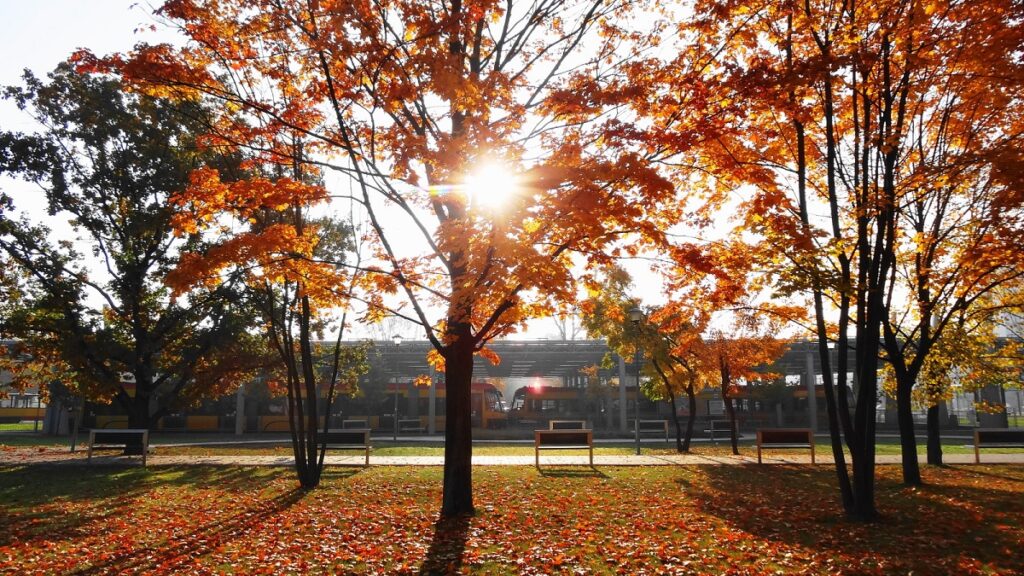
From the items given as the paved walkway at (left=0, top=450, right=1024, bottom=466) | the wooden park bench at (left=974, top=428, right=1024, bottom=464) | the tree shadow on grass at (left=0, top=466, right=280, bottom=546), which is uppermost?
the wooden park bench at (left=974, top=428, right=1024, bottom=464)

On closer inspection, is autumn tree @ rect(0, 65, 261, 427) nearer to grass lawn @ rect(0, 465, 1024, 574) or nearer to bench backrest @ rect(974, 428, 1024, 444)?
grass lawn @ rect(0, 465, 1024, 574)

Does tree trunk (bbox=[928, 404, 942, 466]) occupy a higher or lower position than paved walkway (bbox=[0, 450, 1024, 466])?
higher

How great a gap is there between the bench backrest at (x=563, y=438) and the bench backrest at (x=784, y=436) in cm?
415

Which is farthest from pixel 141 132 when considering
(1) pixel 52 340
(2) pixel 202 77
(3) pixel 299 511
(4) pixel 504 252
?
(4) pixel 504 252

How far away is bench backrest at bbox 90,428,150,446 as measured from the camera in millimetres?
15062

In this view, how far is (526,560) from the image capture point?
594cm

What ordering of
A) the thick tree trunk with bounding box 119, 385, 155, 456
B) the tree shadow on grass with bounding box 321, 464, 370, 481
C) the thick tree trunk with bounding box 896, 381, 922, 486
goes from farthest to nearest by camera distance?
the thick tree trunk with bounding box 119, 385, 155, 456, the tree shadow on grass with bounding box 321, 464, 370, 481, the thick tree trunk with bounding box 896, 381, 922, 486

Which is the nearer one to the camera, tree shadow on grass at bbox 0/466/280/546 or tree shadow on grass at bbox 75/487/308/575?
tree shadow on grass at bbox 75/487/308/575

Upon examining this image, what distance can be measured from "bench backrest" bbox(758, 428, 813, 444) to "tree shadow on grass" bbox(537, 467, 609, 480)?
13.6 feet

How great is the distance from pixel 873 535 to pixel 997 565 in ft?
4.38

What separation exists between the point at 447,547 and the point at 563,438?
7.60 m

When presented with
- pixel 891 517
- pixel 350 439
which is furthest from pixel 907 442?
pixel 350 439

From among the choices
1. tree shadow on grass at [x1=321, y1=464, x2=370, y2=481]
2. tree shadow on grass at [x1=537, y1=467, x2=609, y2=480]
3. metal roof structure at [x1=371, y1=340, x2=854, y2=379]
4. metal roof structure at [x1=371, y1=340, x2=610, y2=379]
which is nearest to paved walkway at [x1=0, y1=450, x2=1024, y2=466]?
tree shadow on grass at [x1=321, y1=464, x2=370, y2=481]

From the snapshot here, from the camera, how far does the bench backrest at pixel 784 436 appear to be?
14.3 metres
